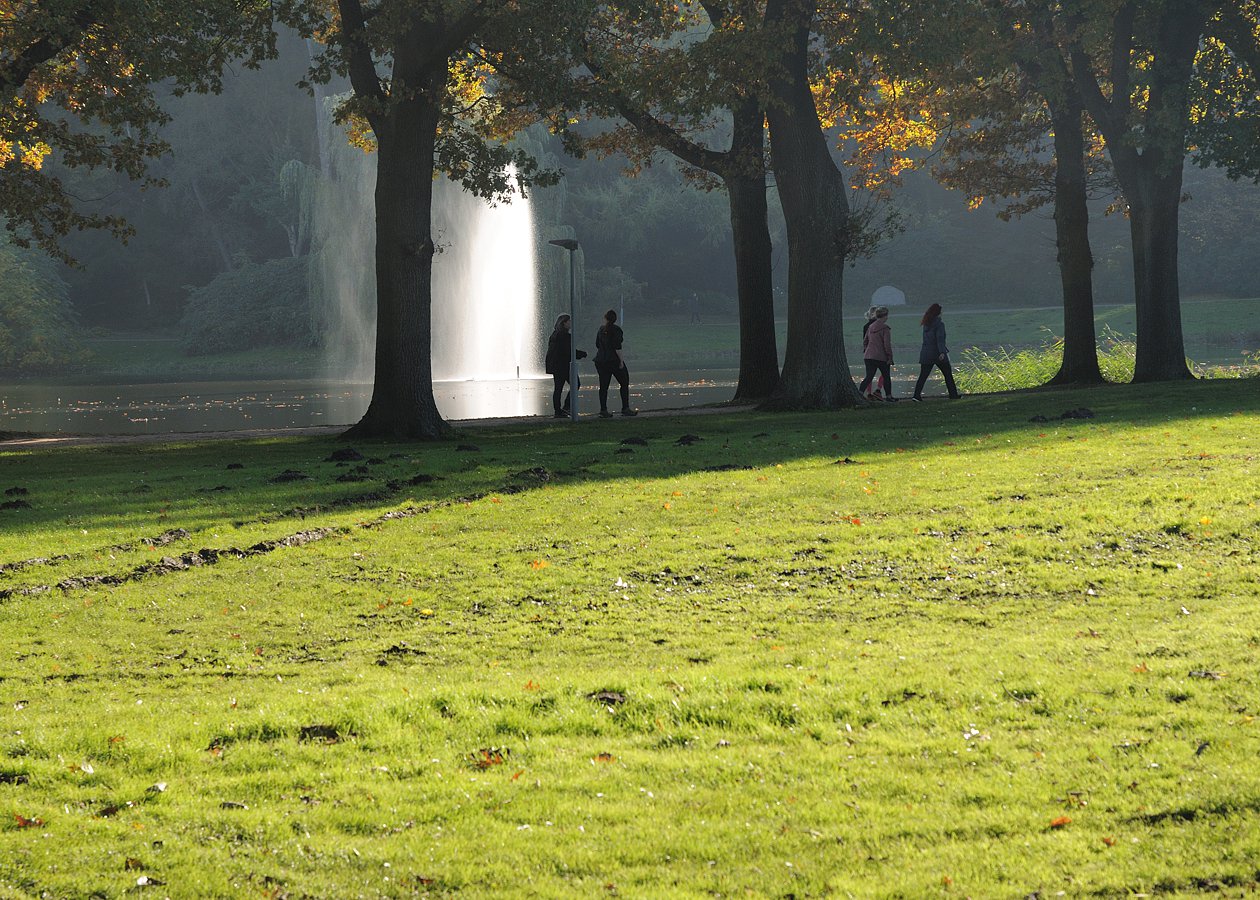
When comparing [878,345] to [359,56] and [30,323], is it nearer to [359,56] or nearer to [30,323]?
[359,56]

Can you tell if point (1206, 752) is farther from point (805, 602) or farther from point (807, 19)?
point (807, 19)

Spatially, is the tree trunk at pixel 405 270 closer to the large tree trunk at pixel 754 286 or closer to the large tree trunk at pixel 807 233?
the large tree trunk at pixel 807 233

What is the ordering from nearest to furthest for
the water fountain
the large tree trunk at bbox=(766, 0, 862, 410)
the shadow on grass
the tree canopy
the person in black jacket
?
the shadow on grass, the tree canopy, the large tree trunk at bbox=(766, 0, 862, 410), the person in black jacket, the water fountain

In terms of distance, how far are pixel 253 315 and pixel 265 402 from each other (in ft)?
97.5

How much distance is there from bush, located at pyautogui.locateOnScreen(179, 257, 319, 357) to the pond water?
527 inches

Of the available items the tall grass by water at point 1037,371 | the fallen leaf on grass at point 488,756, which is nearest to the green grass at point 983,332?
the tall grass by water at point 1037,371

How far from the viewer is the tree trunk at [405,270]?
22.7 metres

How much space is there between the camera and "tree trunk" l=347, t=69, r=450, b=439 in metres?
22.7

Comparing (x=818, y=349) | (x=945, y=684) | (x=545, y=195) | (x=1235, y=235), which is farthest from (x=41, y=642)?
(x=1235, y=235)

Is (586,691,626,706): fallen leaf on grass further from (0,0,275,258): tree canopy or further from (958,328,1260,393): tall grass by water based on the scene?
(958,328,1260,393): tall grass by water

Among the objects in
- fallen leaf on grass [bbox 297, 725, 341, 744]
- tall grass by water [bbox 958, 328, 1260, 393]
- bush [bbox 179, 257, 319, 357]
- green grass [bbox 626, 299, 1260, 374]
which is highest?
bush [bbox 179, 257, 319, 357]

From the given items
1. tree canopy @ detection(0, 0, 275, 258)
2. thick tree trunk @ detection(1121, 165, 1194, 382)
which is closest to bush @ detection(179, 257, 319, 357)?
tree canopy @ detection(0, 0, 275, 258)

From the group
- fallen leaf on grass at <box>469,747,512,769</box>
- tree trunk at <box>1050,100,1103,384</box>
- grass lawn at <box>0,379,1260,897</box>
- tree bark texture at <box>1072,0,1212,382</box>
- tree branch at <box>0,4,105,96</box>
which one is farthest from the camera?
tree trunk at <box>1050,100,1103,384</box>

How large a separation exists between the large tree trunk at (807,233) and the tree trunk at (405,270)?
697 cm
